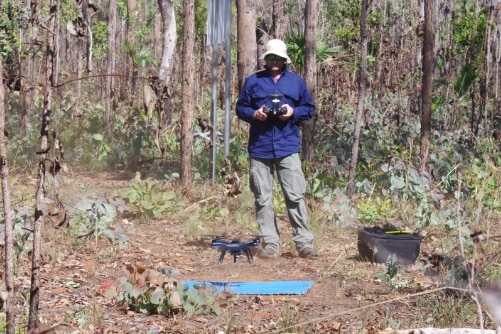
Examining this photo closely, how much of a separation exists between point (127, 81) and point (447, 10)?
1203cm

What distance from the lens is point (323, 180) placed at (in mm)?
9922

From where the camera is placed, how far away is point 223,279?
6.17 meters

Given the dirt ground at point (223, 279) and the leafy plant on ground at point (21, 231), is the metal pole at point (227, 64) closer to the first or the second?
the dirt ground at point (223, 279)

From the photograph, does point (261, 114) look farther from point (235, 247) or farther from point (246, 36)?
point (246, 36)

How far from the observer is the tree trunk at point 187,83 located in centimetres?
986

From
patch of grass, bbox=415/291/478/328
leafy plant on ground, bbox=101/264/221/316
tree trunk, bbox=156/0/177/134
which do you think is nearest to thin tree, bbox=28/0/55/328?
leafy plant on ground, bbox=101/264/221/316

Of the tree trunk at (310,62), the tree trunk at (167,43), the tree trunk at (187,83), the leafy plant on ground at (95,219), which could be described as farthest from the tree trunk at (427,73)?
the tree trunk at (167,43)

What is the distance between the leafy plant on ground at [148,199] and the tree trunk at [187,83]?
132cm

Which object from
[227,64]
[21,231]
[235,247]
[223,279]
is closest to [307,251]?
[235,247]

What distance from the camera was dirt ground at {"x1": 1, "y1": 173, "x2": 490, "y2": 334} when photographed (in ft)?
15.0

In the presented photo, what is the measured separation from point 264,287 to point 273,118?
159cm

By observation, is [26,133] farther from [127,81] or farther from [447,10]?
[447,10]

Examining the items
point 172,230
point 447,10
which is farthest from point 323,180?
point 447,10

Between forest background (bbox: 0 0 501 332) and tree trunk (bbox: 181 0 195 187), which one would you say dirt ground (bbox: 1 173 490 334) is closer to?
forest background (bbox: 0 0 501 332)
